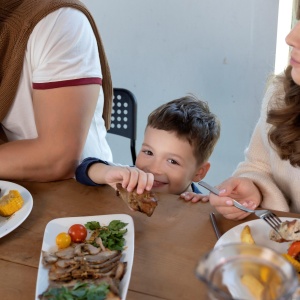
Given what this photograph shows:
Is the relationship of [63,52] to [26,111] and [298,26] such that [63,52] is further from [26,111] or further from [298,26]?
[298,26]

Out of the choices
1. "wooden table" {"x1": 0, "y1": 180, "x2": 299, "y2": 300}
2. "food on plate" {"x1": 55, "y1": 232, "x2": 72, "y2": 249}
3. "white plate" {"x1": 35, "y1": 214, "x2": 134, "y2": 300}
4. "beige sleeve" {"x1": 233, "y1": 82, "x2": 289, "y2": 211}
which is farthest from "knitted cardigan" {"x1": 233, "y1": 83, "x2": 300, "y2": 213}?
"food on plate" {"x1": 55, "y1": 232, "x2": 72, "y2": 249}

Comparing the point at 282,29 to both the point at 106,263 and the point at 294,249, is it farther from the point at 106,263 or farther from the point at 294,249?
the point at 106,263

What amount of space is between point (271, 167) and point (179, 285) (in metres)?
0.57

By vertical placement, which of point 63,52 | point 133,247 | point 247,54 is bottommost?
point 247,54

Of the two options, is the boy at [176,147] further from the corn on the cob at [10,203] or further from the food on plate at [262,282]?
the food on plate at [262,282]

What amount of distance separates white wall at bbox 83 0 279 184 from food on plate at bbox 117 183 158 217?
5.14 ft

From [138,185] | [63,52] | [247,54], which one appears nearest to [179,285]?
[138,185]

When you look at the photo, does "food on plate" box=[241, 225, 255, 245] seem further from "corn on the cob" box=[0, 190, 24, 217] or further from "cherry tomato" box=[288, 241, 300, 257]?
"corn on the cob" box=[0, 190, 24, 217]

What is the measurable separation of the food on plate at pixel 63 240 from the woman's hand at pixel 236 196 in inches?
12.5

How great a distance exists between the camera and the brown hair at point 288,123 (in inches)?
45.9

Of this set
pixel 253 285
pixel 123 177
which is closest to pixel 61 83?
pixel 123 177

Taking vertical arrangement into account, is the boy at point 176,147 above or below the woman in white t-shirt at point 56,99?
below

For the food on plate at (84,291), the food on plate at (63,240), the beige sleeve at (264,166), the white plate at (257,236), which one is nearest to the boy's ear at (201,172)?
the beige sleeve at (264,166)

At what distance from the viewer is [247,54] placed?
249 centimetres
